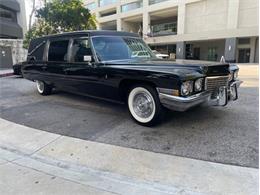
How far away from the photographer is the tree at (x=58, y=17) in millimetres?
21188

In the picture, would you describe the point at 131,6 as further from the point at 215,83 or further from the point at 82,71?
the point at 215,83

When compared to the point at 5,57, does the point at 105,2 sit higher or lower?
higher

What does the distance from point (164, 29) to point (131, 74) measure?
134 feet

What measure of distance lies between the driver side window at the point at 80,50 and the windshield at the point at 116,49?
20cm

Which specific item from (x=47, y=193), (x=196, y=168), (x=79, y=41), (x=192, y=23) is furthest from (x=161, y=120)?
(x=192, y=23)

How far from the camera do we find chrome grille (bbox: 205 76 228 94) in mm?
3922

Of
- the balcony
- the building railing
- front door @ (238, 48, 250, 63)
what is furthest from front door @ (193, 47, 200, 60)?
the balcony

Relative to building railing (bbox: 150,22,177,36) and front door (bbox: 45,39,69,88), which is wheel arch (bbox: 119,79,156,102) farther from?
building railing (bbox: 150,22,177,36)

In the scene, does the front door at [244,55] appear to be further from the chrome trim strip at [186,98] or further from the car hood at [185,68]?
the chrome trim strip at [186,98]

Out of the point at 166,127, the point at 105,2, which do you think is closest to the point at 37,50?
the point at 166,127

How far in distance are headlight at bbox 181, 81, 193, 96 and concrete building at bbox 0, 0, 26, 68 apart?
2022 centimetres

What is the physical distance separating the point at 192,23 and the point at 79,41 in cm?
3361

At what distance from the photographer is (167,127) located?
4.36m

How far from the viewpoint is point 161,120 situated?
170 inches
